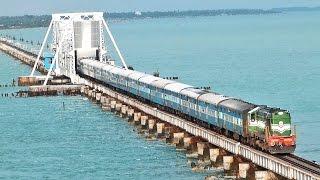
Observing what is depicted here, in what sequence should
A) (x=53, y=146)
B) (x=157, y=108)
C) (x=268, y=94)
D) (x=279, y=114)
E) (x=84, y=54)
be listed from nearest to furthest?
(x=279, y=114)
(x=53, y=146)
(x=157, y=108)
(x=268, y=94)
(x=84, y=54)

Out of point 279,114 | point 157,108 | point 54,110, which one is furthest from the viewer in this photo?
point 54,110

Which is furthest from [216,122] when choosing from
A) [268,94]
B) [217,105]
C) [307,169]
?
[268,94]

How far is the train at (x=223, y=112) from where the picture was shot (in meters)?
59.2

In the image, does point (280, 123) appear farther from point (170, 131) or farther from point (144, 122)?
point (144, 122)

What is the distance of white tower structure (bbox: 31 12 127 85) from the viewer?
140m

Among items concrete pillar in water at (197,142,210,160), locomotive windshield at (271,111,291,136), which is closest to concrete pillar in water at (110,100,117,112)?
concrete pillar in water at (197,142,210,160)

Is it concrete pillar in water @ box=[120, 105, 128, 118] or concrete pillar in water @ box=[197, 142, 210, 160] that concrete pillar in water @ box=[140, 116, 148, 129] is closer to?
concrete pillar in water @ box=[120, 105, 128, 118]

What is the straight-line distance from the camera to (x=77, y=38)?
141 metres

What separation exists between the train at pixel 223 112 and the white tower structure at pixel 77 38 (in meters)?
31.8

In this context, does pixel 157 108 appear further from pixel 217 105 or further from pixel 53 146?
pixel 217 105

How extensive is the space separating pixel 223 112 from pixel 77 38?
247 ft

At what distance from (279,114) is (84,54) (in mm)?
87076

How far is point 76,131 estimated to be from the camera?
95.5 metres

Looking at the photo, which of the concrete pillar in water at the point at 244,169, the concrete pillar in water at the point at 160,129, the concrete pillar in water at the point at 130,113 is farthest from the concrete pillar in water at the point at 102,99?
the concrete pillar in water at the point at 244,169
